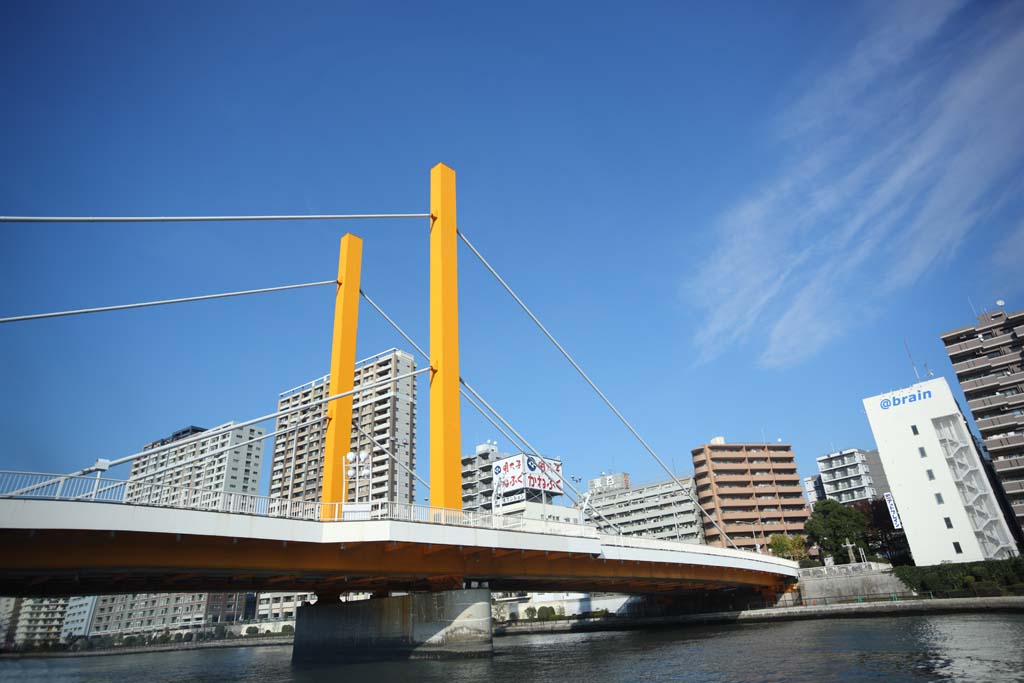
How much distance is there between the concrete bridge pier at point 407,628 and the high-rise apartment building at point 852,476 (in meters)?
85.0

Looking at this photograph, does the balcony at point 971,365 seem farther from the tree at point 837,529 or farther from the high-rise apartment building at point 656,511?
the high-rise apartment building at point 656,511

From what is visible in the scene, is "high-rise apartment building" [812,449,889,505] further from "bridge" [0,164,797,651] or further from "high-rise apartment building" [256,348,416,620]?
"bridge" [0,164,797,651]

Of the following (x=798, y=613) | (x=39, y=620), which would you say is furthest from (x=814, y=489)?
(x=39, y=620)

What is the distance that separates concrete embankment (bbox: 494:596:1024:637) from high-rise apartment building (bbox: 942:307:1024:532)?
20138 mm

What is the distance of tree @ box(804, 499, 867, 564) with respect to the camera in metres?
60.2

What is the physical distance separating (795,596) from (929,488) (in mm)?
13779

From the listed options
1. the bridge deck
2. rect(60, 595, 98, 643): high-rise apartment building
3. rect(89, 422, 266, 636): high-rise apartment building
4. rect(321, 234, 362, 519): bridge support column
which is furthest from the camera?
rect(60, 595, 98, 643): high-rise apartment building

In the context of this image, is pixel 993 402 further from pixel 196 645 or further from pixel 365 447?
pixel 196 645

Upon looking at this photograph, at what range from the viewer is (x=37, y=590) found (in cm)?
2230

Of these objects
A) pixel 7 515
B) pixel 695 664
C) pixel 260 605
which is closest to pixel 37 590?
pixel 7 515

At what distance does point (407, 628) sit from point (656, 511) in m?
72.0

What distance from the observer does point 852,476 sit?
96.8m

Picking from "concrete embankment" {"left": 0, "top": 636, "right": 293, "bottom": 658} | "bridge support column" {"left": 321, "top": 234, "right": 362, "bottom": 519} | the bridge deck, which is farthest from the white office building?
"concrete embankment" {"left": 0, "top": 636, "right": 293, "bottom": 658}

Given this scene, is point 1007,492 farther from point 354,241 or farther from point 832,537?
point 354,241
